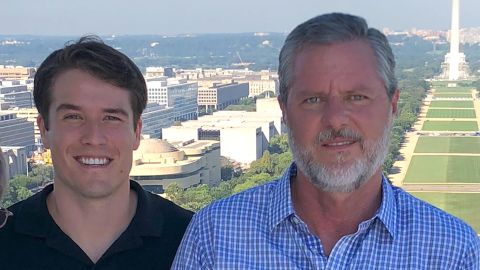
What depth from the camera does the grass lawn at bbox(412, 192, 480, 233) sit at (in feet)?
33.4

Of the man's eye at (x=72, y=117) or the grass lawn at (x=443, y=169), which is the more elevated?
the man's eye at (x=72, y=117)

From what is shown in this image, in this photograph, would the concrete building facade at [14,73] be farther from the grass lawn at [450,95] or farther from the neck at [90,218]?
the neck at [90,218]

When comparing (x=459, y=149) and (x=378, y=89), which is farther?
(x=459, y=149)

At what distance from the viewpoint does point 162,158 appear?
11.0m

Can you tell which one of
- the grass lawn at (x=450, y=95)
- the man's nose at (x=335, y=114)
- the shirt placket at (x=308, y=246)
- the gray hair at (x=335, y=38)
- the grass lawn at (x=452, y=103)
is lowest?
the grass lawn at (x=450, y=95)

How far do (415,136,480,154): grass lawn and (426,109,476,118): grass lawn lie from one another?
3.95 meters

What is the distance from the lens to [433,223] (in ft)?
3.54

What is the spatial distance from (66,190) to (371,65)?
0.53m

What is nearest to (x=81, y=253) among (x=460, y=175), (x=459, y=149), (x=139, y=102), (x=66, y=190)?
(x=66, y=190)

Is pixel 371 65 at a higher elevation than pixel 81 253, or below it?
higher

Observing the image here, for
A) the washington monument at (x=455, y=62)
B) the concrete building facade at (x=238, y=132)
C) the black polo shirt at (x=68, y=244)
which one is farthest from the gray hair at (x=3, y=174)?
the washington monument at (x=455, y=62)

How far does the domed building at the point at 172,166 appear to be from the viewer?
10411 millimetres

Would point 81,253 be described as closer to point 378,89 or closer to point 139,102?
point 139,102

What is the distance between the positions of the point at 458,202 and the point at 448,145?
19.8 ft
